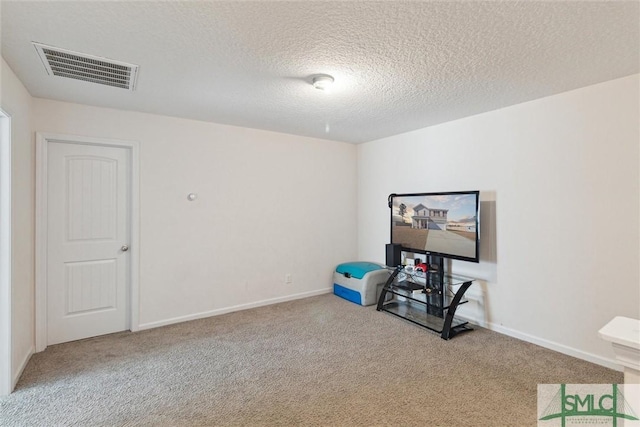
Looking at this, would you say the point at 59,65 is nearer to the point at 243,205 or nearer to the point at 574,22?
the point at 243,205

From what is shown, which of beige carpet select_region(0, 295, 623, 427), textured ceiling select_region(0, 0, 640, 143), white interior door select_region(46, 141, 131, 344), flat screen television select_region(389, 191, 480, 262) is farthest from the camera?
flat screen television select_region(389, 191, 480, 262)

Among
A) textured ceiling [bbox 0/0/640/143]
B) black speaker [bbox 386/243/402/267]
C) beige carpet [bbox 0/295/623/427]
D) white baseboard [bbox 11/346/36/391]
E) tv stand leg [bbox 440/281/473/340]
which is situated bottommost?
beige carpet [bbox 0/295/623/427]

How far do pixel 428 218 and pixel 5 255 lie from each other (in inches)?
150

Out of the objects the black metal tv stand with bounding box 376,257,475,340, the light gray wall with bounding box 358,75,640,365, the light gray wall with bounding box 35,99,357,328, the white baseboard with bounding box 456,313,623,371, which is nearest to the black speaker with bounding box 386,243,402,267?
the black metal tv stand with bounding box 376,257,475,340

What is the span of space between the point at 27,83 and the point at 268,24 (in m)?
2.27

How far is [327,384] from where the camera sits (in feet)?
7.92

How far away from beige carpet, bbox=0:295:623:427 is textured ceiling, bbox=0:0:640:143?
234 centimetres

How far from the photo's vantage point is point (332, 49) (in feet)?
6.79

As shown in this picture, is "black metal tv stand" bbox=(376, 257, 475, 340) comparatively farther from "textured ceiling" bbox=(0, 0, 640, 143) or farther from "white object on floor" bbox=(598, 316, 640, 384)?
"white object on floor" bbox=(598, 316, 640, 384)

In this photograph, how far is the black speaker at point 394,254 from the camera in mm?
4070

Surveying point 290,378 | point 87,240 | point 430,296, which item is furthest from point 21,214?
point 430,296

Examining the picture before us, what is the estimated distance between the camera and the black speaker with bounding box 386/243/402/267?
4070 mm

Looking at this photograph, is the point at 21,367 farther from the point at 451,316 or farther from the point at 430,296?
the point at 430,296

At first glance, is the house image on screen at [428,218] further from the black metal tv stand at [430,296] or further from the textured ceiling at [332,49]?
the textured ceiling at [332,49]
